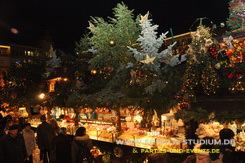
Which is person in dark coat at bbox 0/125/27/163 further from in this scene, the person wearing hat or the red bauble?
the red bauble

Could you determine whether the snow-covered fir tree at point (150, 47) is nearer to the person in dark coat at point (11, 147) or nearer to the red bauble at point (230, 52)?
the red bauble at point (230, 52)

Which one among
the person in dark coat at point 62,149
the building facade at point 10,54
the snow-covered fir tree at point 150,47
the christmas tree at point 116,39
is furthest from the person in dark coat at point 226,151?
the building facade at point 10,54

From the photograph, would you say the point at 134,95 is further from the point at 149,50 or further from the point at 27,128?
the point at 27,128

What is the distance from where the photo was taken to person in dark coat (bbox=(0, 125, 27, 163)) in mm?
5379

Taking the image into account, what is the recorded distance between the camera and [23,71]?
59.7ft

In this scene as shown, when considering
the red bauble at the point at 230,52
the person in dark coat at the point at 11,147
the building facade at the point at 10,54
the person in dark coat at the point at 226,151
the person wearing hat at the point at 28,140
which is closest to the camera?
the person in dark coat at the point at 226,151

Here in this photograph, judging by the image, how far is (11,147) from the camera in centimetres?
546

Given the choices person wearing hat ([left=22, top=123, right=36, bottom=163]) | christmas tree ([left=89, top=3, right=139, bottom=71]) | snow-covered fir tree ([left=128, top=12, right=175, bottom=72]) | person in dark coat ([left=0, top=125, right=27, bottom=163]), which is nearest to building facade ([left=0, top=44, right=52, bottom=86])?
christmas tree ([left=89, top=3, right=139, bottom=71])

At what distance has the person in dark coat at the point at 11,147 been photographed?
538 centimetres

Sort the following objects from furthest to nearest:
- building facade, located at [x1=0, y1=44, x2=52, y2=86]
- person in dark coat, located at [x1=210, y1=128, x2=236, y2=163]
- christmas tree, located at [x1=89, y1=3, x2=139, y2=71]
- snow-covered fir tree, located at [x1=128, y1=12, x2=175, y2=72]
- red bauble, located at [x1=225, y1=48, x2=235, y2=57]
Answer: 1. building facade, located at [x1=0, y1=44, x2=52, y2=86]
2. christmas tree, located at [x1=89, y1=3, x2=139, y2=71]
3. snow-covered fir tree, located at [x1=128, y1=12, x2=175, y2=72]
4. red bauble, located at [x1=225, y1=48, x2=235, y2=57]
5. person in dark coat, located at [x1=210, y1=128, x2=236, y2=163]

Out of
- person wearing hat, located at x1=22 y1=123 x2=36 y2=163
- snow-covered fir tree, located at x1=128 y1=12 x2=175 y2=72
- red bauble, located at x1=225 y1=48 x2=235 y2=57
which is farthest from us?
snow-covered fir tree, located at x1=128 y1=12 x2=175 y2=72

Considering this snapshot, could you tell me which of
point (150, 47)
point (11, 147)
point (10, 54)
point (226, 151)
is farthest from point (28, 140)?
point (10, 54)

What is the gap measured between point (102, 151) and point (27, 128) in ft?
13.6

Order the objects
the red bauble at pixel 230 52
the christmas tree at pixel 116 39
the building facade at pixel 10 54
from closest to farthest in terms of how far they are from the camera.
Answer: the red bauble at pixel 230 52 < the christmas tree at pixel 116 39 < the building facade at pixel 10 54
